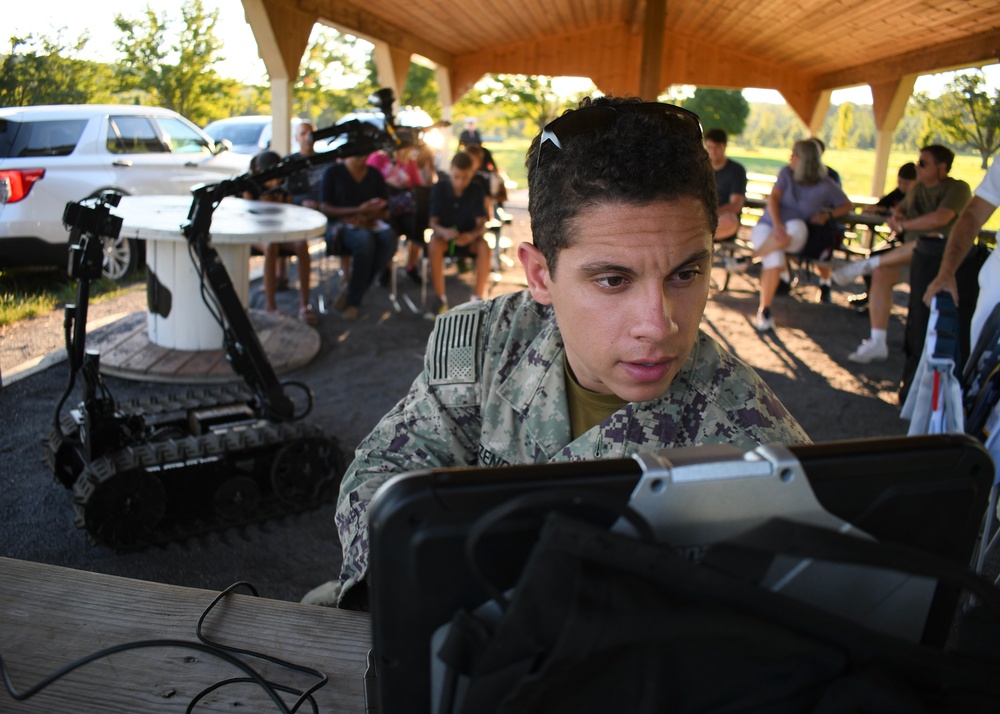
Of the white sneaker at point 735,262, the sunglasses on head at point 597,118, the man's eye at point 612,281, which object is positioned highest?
the sunglasses on head at point 597,118

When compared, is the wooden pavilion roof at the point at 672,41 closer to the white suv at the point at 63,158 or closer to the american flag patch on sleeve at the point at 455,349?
the white suv at the point at 63,158

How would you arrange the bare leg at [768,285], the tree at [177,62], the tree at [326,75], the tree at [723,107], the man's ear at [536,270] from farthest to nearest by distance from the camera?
the tree at [723,107]
the tree at [326,75]
the bare leg at [768,285]
the tree at [177,62]
the man's ear at [536,270]

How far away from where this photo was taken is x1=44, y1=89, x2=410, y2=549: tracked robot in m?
2.93

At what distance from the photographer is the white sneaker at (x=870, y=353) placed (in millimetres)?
6480

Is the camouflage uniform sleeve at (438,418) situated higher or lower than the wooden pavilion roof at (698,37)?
lower

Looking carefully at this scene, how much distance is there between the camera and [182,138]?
462 centimetres

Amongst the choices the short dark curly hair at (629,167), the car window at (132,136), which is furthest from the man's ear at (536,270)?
the car window at (132,136)

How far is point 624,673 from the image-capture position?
60cm

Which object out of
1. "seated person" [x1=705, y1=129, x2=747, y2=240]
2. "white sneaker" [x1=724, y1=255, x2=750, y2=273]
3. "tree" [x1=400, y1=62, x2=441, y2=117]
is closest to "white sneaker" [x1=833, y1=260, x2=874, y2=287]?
"white sneaker" [x1=724, y1=255, x2=750, y2=273]

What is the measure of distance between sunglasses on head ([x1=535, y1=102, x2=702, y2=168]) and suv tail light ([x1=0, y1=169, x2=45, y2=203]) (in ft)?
8.63

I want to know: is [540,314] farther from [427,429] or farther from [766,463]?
[766,463]

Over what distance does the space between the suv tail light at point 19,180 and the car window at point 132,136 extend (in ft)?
1.93

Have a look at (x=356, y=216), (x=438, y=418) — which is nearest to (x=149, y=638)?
(x=438, y=418)

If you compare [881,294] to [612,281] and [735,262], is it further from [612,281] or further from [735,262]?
[612,281]
